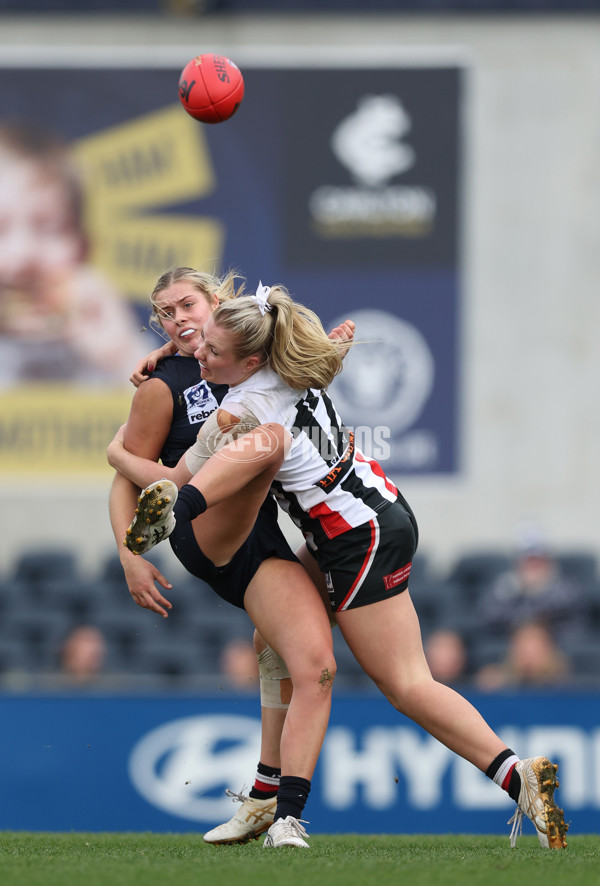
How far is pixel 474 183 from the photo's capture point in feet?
34.9

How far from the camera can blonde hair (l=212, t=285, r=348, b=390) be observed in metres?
3.95

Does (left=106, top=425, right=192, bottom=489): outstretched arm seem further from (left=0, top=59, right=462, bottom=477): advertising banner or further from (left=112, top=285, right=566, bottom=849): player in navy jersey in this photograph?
(left=0, top=59, right=462, bottom=477): advertising banner

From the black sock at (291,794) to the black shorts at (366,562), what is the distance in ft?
1.84

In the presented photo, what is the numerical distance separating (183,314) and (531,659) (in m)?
4.95

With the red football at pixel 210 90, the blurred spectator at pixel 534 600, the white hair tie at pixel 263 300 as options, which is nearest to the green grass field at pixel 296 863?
the white hair tie at pixel 263 300

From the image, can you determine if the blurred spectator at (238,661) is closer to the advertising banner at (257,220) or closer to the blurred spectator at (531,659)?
the blurred spectator at (531,659)

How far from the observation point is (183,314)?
4336mm

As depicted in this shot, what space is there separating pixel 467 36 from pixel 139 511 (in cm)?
818

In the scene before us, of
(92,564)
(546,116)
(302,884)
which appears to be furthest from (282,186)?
(302,884)

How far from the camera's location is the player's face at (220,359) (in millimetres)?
3949

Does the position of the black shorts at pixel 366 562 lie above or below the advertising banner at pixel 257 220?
below

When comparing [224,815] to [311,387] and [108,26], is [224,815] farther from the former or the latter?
[108,26]

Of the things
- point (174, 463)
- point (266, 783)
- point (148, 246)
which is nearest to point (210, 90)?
point (174, 463)

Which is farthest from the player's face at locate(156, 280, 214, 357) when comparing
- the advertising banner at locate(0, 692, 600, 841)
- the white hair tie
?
the advertising banner at locate(0, 692, 600, 841)
